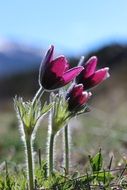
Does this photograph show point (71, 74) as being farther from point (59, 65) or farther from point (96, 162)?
point (96, 162)

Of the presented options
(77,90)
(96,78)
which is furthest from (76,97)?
(96,78)

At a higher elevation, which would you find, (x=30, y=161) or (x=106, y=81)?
(x=106, y=81)

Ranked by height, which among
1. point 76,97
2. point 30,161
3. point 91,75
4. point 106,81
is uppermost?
point 106,81

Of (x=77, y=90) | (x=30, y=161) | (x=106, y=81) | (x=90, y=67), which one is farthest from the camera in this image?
(x=106, y=81)

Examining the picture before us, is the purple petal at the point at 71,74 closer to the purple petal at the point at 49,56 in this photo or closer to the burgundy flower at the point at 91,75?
the purple petal at the point at 49,56

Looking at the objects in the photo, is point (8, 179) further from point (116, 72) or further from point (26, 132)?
point (116, 72)

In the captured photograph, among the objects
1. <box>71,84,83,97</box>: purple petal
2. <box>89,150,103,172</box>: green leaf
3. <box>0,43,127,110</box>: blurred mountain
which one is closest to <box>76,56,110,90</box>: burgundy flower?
<box>71,84,83,97</box>: purple petal

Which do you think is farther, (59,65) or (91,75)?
(91,75)
